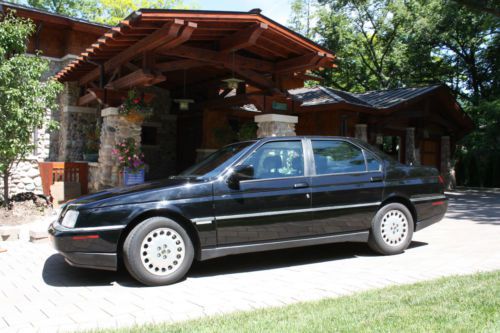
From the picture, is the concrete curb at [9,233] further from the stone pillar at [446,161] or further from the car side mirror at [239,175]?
the stone pillar at [446,161]

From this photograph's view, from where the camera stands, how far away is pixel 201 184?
5.14 meters

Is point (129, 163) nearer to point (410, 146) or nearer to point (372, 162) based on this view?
point (372, 162)

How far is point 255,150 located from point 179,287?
1878mm

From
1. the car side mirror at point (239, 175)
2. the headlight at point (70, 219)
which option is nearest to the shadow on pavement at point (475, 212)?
the car side mirror at point (239, 175)

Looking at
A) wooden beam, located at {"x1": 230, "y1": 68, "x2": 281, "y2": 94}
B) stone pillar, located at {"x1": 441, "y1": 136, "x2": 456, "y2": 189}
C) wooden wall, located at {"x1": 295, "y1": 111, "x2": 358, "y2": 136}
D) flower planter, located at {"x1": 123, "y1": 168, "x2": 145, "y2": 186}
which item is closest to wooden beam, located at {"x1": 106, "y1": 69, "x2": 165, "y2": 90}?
flower planter, located at {"x1": 123, "y1": 168, "x2": 145, "y2": 186}

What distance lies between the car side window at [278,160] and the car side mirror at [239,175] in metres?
0.18

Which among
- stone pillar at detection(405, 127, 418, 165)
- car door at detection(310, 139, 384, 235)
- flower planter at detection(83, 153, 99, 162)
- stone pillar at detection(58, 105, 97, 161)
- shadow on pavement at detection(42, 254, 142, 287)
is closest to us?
shadow on pavement at detection(42, 254, 142, 287)

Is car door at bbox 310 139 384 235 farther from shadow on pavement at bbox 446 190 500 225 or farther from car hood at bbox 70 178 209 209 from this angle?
shadow on pavement at bbox 446 190 500 225

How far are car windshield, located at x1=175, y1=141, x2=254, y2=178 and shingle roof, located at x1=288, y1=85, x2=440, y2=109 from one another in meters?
8.92

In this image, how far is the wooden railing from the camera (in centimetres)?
1138

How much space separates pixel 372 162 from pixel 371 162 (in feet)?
0.06

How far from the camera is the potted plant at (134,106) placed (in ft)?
32.0

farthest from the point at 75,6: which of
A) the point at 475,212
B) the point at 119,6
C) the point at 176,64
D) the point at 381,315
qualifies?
the point at 381,315

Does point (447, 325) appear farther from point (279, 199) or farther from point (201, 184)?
point (201, 184)
